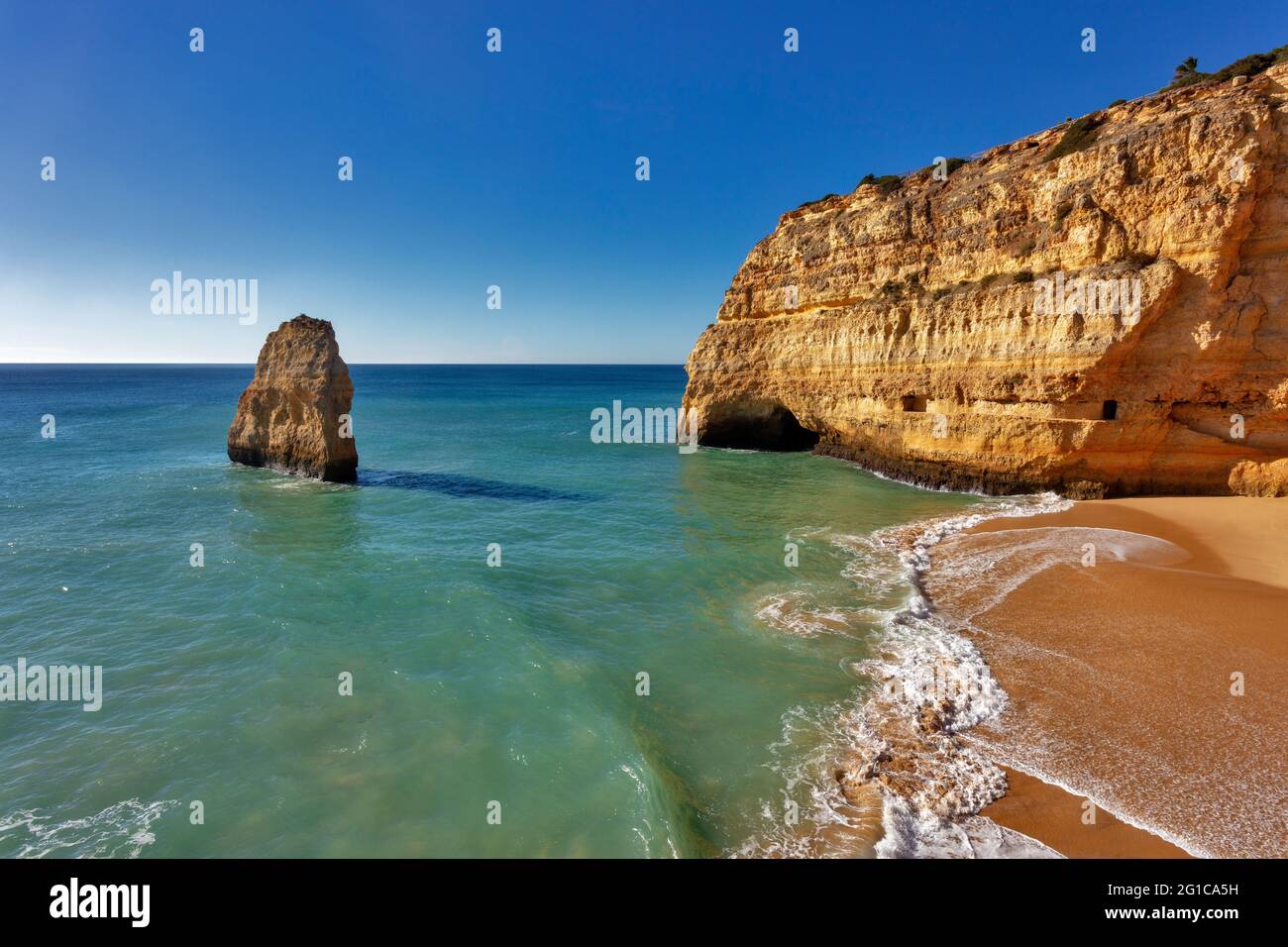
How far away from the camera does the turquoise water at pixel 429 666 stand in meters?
6.36

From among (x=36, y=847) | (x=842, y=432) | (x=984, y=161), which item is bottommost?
(x=36, y=847)

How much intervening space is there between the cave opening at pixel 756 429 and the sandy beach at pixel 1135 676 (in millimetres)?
16432

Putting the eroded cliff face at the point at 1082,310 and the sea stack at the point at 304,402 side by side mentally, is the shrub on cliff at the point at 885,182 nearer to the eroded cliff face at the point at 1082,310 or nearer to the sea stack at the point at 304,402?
the eroded cliff face at the point at 1082,310

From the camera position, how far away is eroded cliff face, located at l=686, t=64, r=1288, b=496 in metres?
16.8

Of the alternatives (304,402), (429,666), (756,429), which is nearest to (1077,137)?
(756,429)

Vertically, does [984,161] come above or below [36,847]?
above

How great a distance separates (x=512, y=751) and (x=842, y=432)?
78.1 ft

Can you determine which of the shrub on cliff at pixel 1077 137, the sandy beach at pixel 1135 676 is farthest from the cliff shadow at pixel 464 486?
the shrub on cliff at pixel 1077 137

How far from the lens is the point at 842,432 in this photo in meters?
27.7
